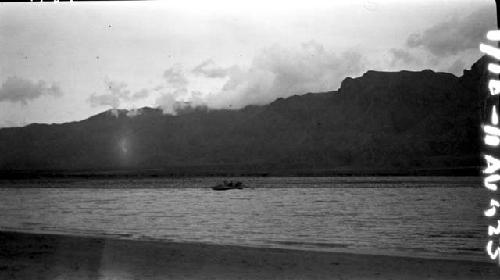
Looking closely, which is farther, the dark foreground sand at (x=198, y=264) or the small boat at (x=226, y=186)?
the small boat at (x=226, y=186)

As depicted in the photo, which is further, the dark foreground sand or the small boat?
the small boat

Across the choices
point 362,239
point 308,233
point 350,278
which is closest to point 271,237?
point 308,233

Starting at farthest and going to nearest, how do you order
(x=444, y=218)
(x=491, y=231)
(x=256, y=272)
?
(x=444, y=218)
(x=256, y=272)
(x=491, y=231)

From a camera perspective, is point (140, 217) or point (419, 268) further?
point (140, 217)

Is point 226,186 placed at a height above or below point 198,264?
below

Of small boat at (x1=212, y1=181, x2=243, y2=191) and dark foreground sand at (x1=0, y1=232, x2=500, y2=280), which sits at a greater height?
dark foreground sand at (x1=0, y1=232, x2=500, y2=280)

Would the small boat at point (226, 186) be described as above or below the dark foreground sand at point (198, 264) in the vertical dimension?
below

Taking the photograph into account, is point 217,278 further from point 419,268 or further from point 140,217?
point 140,217

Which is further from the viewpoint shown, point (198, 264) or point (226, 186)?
point (226, 186)
